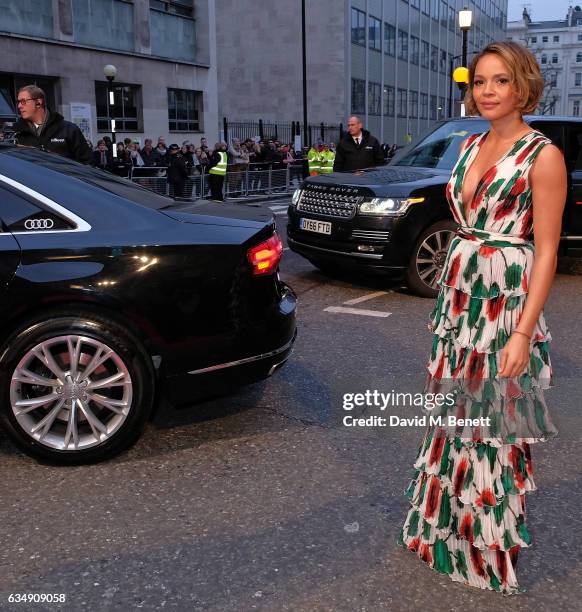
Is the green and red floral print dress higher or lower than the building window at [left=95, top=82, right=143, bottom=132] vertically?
lower

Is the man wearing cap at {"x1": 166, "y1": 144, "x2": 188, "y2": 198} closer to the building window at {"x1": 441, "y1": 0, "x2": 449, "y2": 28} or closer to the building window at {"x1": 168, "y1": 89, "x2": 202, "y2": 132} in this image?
the building window at {"x1": 168, "y1": 89, "x2": 202, "y2": 132}

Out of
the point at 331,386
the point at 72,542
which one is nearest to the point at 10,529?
the point at 72,542

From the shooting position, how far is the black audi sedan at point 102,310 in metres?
3.38

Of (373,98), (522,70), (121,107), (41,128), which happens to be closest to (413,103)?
(373,98)

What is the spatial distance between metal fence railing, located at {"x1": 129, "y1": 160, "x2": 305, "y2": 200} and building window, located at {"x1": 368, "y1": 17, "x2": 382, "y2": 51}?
2638cm

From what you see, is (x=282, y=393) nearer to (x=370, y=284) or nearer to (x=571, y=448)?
(x=571, y=448)

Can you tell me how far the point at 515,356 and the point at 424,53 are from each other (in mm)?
64337

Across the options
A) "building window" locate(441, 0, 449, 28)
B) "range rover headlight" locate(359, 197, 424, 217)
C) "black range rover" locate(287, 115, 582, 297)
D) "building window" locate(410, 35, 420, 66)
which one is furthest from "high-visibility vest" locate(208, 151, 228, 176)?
"building window" locate(441, 0, 449, 28)

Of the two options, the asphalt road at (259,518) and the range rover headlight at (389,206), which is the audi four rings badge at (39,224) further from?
the range rover headlight at (389,206)

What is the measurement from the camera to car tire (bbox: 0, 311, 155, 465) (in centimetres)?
336

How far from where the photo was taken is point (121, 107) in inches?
1035

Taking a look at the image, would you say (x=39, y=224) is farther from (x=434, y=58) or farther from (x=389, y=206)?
(x=434, y=58)

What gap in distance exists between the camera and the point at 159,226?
3600mm

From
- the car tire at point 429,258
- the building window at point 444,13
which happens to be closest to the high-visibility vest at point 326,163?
the car tire at point 429,258
